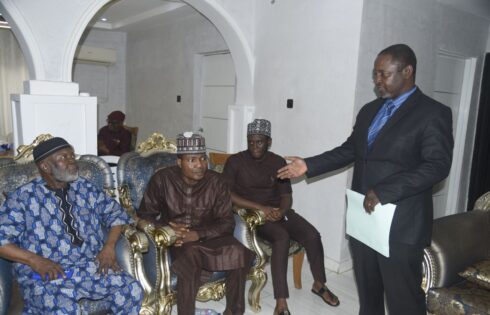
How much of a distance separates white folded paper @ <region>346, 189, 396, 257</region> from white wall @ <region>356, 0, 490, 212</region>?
1461 mm

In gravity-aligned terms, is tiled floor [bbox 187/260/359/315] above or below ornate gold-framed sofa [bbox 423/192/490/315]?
below

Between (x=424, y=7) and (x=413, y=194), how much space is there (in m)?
2.59

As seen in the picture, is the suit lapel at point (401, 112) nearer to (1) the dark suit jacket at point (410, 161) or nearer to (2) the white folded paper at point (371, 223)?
(1) the dark suit jacket at point (410, 161)

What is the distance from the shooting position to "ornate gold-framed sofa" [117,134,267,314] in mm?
2047

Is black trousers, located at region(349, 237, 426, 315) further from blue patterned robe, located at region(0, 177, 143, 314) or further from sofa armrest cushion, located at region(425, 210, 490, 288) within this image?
blue patterned robe, located at region(0, 177, 143, 314)

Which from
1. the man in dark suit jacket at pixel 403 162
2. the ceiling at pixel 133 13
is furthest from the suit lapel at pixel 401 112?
the ceiling at pixel 133 13

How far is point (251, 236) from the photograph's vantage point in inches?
98.1

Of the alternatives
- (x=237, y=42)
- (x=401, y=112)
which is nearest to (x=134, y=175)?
(x=401, y=112)

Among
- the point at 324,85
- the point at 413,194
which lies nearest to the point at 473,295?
the point at 413,194

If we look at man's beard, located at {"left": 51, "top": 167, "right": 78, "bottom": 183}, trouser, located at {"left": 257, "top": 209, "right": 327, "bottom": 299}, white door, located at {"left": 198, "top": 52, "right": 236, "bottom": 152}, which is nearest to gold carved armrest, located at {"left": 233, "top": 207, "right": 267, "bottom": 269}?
trouser, located at {"left": 257, "top": 209, "right": 327, "bottom": 299}

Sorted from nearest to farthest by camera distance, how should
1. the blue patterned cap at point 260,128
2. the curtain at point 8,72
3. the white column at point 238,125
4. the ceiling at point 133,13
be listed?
the blue patterned cap at point 260,128, the white column at point 238,125, the ceiling at point 133,13, the curtain at point 8,72

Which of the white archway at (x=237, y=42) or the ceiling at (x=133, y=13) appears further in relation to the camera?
the ceiling at (x=133, y=13)

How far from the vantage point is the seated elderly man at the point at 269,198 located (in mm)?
2688

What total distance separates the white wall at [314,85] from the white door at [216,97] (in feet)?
3.63
